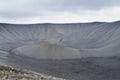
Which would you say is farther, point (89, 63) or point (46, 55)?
point (46, 55)

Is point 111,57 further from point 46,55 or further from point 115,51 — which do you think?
point 46,55

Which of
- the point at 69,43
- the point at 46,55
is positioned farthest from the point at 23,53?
the point at 69,43

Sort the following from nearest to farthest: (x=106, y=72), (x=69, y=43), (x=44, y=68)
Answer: (x=106, y=72) → (x=44, y=68) → (x=69, y=43)

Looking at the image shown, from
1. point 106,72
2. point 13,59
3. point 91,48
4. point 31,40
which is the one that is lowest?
point 106,72

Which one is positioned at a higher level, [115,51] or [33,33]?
[33,33]

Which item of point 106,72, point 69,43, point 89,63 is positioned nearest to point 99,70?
point 106,72

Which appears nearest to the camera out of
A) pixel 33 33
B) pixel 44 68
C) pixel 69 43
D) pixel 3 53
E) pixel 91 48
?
pixel 44 68
